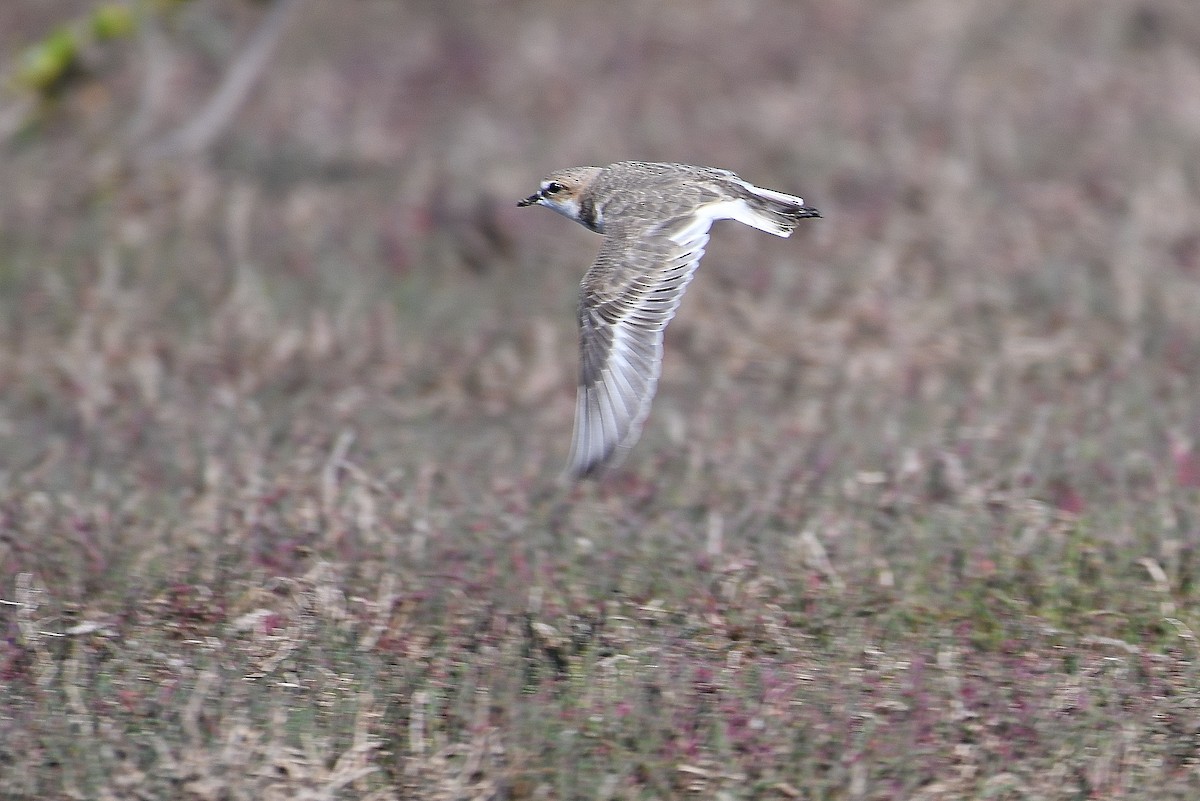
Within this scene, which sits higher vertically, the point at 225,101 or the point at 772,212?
the point at 225,101

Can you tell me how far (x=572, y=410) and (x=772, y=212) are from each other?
6.56 ft

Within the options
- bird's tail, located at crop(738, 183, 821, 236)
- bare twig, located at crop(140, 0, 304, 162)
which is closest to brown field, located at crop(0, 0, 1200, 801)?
bare twig, located at crop(140, 0, 304, 162)

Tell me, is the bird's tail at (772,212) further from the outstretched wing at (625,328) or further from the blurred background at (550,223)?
the blurred background at (550,223)

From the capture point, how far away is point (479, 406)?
741 cm

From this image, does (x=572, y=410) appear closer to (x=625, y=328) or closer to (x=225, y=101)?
(x=625, y=328)

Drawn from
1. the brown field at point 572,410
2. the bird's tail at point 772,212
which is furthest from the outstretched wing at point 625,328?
the brown field at point 572,410

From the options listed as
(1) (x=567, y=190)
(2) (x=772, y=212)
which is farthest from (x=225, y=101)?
(2) (x=772, y=212)

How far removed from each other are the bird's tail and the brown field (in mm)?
993

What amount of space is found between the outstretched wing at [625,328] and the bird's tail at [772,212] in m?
0.20

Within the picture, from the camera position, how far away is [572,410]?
728 cm

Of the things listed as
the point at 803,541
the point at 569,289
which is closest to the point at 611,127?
the point at 569,289

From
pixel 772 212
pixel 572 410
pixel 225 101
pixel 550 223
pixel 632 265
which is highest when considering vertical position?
pixel 225 101

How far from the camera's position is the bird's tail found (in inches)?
216

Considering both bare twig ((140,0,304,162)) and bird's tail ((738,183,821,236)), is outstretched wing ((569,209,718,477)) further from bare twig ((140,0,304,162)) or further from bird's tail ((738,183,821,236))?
bare twig ((140,0,304,162))
